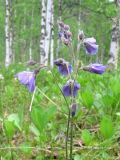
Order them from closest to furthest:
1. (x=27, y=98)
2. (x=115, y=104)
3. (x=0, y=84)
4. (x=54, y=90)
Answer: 1. (x=115, y=104)
2. (x=54, y=90)
3. (x=27, y=98)
4. (x=0, y=84)

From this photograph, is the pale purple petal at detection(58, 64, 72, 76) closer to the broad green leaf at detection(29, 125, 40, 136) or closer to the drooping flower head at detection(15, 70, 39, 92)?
the drooping flower head at detection(15, 70, 39, 92)

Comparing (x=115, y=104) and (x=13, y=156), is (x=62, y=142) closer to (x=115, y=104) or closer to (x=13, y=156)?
(x=13, y=156)

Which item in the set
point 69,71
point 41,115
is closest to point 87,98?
point 41,115

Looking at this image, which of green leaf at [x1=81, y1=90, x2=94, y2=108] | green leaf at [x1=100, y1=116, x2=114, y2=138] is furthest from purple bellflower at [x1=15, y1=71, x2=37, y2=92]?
green leaf at [x1=81, y1=90, x2=94, y2=108]

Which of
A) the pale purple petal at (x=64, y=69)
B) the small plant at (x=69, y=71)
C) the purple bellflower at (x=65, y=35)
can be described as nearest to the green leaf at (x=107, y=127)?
the small plant at (x=69, y=71)

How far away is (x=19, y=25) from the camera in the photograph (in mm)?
37812

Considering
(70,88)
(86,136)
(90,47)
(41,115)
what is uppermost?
(90,47)

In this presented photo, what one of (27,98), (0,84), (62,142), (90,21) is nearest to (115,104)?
(62,142)

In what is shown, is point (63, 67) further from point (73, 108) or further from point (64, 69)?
point (73, 108)

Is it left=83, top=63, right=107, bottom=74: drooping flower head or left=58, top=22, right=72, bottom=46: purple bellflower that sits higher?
left=58, top=22, right=72, bottom=46: purple bellflower

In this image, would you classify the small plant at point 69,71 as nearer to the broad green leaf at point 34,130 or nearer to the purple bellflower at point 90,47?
the purple bellflower at point 90,47

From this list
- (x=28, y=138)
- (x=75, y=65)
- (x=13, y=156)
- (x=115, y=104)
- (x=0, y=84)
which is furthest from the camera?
(x=0, y=84)

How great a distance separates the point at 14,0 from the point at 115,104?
27925 millimetres

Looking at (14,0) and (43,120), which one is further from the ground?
(14,0)
